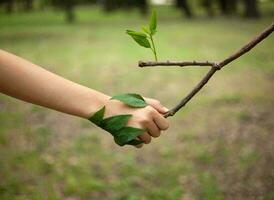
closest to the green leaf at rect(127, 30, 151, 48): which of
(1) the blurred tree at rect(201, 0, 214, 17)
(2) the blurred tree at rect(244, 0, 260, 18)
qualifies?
(2) the blurred tree at rect(244, 0, 260, 18)

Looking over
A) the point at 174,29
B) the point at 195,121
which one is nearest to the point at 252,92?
the point at 195,121

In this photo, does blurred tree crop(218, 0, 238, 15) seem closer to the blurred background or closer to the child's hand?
the blurred background

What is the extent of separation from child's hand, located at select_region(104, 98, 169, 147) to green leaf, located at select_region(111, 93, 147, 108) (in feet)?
0.04

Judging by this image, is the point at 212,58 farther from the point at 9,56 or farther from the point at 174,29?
the point at 9,56

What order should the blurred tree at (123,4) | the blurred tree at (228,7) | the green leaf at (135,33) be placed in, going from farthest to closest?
1. the blurred tree at (123,4)
2. the blurred tree at (228,7)
3. the green leaf at (135,33)

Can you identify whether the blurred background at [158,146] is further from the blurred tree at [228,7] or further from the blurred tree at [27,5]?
the blurred tree at [27,5]

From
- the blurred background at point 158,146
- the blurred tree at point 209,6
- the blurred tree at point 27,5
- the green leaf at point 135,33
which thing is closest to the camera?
the green leaf at point 135,33

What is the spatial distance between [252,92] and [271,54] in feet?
13.2

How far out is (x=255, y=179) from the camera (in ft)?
11.9

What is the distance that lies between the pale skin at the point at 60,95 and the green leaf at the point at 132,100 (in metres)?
0.01

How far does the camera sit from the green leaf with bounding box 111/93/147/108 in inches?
40.0

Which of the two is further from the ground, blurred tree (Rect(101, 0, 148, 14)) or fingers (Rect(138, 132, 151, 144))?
fingers (Rect(138, 132, 151, 144))

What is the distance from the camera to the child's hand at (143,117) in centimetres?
100

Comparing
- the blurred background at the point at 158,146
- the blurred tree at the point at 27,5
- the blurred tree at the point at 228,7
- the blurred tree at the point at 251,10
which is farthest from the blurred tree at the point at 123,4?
the blurred background at the point at 158,146
